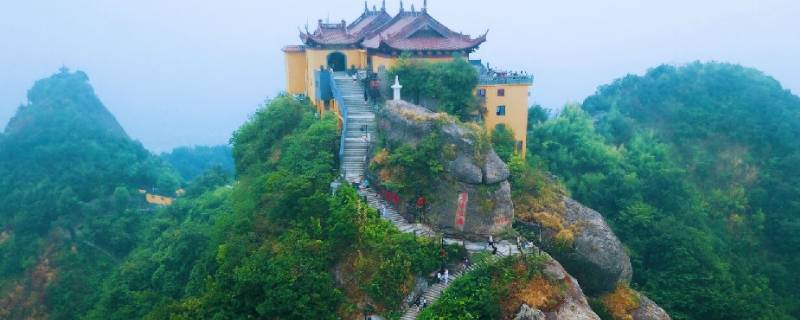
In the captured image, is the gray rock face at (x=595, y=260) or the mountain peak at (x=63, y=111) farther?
the mountain peak at (x=63, y=111)

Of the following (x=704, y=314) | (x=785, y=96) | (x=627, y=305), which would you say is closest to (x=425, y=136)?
(x=627, y=305)

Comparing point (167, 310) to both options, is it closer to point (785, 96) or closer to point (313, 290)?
point (313, 290)

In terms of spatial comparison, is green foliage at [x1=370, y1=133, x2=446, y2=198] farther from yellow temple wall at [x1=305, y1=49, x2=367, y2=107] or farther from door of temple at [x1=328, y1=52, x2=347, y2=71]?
door of temple at [x1=328, y1=52, x2=347, y2=71]

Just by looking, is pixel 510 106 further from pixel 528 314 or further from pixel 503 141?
pixel 528 314

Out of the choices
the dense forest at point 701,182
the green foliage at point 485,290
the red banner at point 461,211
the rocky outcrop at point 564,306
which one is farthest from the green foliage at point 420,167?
the dense forest at point 701,182

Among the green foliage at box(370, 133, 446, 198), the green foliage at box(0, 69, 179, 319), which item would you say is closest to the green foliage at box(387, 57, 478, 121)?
the green foliage at box(370, 133, 446, 198)

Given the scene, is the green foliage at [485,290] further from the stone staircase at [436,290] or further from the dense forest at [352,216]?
Answer: the stone staircase at [436,290]
